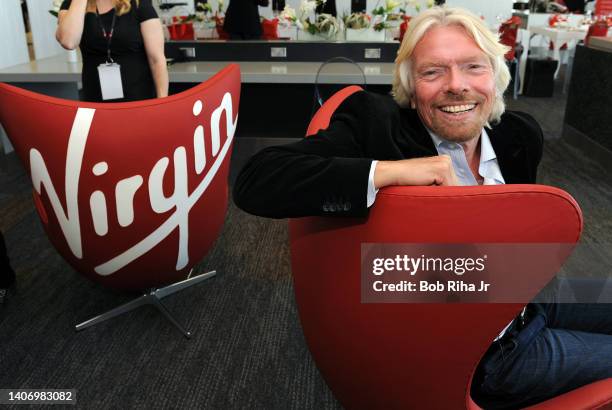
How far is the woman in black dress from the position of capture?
2229 millimetres

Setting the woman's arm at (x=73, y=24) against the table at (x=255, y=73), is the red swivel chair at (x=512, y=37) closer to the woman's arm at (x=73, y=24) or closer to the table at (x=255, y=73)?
the table at (x=255, y=73)

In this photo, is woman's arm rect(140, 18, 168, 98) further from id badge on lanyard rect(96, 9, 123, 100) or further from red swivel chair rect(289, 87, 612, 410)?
red swivel chair rect(289, 87, 612, 410)

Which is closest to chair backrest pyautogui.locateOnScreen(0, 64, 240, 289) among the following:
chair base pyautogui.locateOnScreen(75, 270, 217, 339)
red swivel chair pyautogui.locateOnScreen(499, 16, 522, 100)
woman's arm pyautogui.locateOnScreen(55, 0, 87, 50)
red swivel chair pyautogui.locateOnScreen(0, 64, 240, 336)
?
red swivel chair pyautogui.locateOnScreen(0, 64, 240, 336)

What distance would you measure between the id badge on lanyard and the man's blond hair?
1463mm

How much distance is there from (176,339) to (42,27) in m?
6.54

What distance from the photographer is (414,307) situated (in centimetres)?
86

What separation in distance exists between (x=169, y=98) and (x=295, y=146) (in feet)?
2.65

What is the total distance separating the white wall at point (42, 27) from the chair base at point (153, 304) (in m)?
6.04

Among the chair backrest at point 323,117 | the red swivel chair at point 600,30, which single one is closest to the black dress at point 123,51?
the chair backrest at point 323,117

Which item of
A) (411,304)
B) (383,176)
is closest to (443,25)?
(383,176)

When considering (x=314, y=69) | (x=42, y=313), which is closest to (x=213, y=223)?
(x=42, y=313)

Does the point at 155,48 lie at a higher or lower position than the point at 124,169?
higher

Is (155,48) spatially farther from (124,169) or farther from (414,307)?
(414,307)

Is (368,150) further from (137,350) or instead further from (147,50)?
(147,50)
